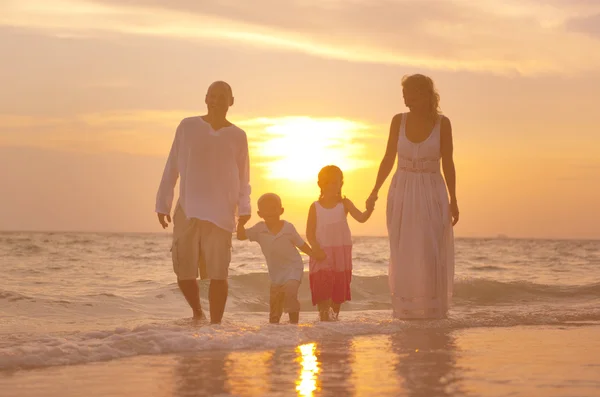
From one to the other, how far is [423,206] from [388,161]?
58 centimetres

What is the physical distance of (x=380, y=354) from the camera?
220 inches

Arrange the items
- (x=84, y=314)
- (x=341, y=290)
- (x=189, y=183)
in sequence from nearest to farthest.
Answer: (x=189, y=183)
(x=341, y=290)
(x=84, y=314)

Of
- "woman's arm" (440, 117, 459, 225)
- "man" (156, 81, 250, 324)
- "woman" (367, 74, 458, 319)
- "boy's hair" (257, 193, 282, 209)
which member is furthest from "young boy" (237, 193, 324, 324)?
"woman's arm" (440, 117, 459, 225)

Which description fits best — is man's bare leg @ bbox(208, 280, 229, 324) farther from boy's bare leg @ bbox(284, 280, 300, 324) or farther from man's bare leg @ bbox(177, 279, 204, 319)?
boy's bare leg @ bbox(284, 280, 300, 324)

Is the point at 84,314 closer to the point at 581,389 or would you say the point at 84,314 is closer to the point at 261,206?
the point at 261,206

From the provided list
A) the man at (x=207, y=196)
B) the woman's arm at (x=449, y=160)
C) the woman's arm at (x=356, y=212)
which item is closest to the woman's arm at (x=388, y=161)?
the woman's arm at (x=356, y=212)

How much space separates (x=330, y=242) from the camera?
28.6 feet

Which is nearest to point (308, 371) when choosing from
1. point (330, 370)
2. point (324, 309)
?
point (330, 370)

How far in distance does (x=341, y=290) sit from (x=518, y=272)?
1453 centimetres

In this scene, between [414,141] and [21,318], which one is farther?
[21,318]

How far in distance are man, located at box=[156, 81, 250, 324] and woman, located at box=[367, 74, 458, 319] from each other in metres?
1.58

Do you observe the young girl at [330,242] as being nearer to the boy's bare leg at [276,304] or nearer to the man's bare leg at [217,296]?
the boy's bare leg at [276,304]

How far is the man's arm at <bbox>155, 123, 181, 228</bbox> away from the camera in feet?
24.0

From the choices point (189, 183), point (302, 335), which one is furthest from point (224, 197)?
point (302, 335)
